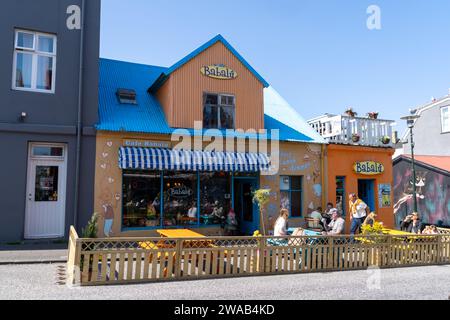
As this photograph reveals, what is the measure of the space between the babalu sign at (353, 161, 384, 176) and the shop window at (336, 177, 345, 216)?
83 centimetres

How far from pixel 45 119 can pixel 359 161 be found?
513 inches

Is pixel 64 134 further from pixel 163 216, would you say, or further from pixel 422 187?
pixel 422 187

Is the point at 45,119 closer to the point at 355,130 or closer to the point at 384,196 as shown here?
the point at 355,130

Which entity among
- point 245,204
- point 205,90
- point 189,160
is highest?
point 205,90

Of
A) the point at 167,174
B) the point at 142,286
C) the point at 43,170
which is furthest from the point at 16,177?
the point at 142,286

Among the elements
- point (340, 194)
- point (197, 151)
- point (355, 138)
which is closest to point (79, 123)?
point (197, 151)

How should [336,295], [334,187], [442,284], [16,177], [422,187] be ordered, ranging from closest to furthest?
1. [336,295]
2. [442,284]
3. [16,177]
4. [334,187]
5. [422,187]

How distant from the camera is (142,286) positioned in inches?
274

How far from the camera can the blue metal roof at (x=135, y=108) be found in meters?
12.5

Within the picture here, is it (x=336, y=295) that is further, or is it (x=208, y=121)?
Answer: (x=208, y=121)

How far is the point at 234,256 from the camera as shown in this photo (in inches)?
314

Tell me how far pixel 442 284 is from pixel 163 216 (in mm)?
8694

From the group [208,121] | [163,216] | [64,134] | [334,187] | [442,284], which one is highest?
[208,121]

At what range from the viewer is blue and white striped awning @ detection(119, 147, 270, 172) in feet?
38.8
